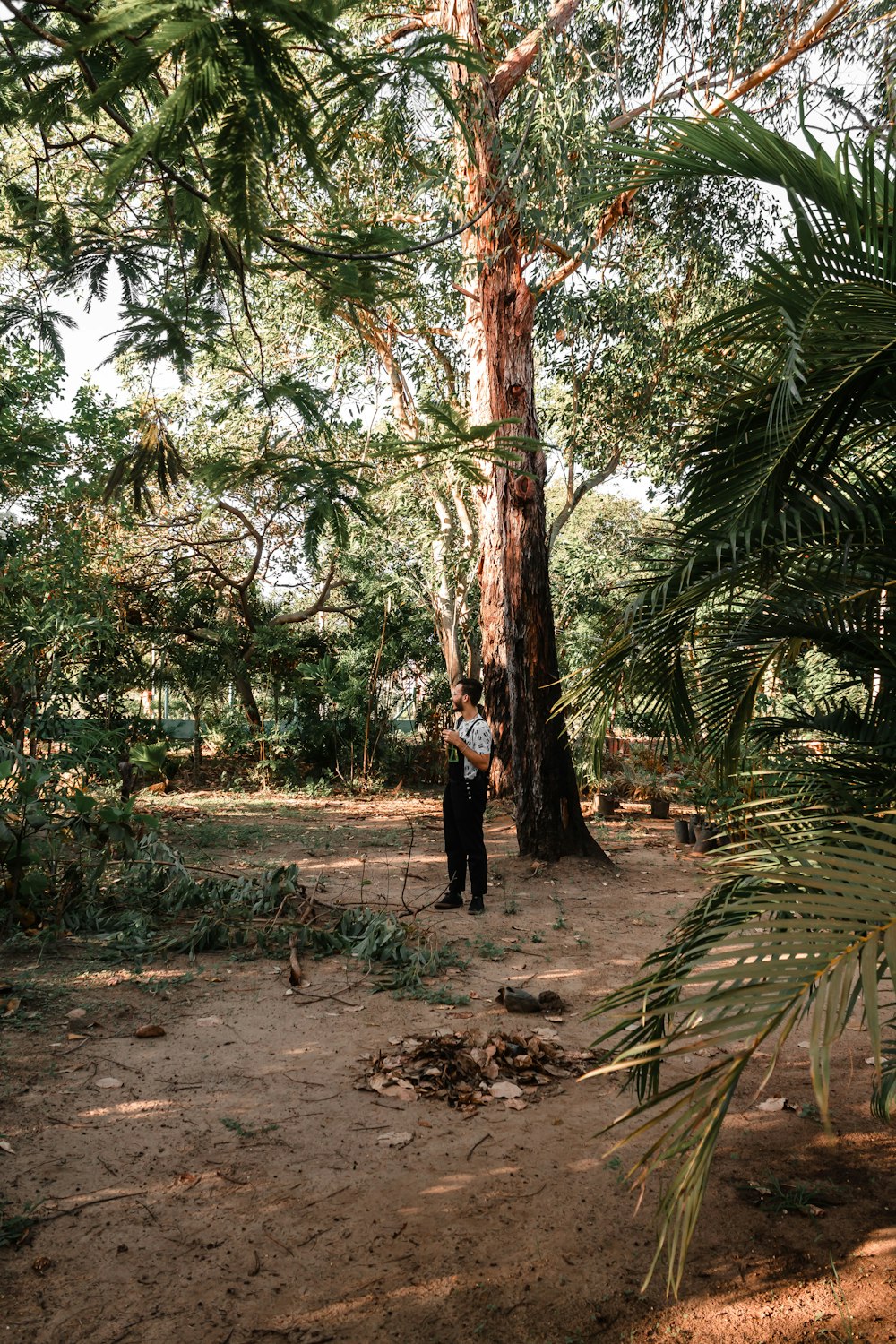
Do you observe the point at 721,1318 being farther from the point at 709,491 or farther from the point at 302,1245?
the point at 709,491

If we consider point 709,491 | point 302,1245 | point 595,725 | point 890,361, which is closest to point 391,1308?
point 302,1245

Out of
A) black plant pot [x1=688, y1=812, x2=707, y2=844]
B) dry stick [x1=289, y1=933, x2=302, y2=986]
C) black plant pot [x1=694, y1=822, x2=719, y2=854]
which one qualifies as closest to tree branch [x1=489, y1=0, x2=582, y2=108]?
black plant pot [x1=694, y1=822, x2=719, y2=854]

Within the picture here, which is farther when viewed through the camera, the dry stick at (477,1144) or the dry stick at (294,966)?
the dry stick at (294,966)

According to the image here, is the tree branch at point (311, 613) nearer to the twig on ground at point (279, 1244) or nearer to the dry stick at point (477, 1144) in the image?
the dry stick at point (477, 1144)

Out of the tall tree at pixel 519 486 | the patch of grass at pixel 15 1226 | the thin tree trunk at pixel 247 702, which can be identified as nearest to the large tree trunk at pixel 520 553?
the tall tree at pixel 519 486

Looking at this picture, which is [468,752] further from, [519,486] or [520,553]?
[519,486]

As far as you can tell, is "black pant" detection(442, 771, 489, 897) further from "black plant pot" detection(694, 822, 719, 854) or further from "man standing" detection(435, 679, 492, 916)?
"black plant pot" detection(694, 822, 719, 854)

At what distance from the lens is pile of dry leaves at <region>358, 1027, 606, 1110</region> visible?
4.17 meters

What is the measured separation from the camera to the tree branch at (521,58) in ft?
29.6

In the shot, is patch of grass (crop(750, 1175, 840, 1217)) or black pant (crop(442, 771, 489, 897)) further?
black pant (crop(442, 771, 489, 897))

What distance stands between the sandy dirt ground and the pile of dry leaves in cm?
8

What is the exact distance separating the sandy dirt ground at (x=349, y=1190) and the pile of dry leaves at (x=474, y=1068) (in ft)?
0.25

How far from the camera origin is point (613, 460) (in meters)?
15.4

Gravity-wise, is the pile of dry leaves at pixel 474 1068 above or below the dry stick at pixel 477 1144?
above
